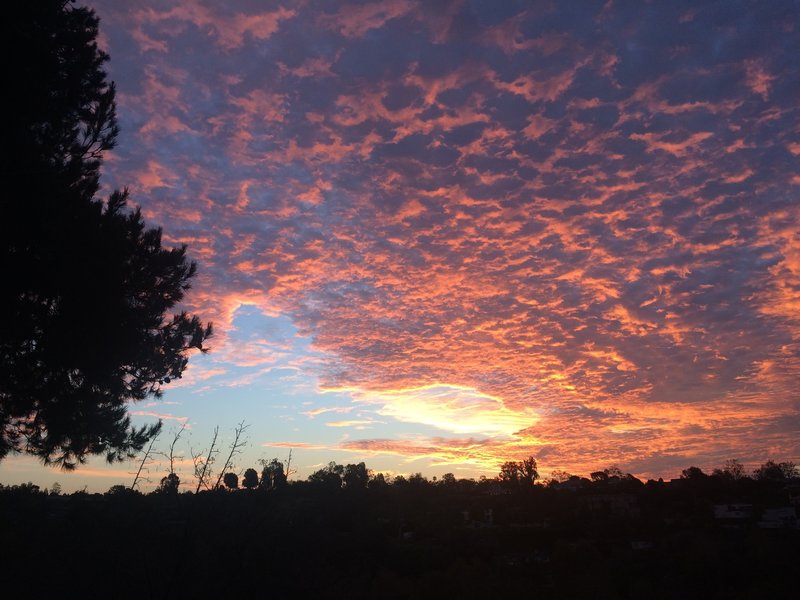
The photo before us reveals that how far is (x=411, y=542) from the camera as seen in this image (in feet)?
122

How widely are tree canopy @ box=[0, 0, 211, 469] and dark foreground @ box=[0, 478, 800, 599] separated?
2285mm

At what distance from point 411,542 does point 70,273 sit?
3532 cm

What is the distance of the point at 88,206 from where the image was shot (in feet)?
25.6

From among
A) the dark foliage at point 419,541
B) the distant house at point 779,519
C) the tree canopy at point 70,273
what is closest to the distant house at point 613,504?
the dark foliage at point 419,541

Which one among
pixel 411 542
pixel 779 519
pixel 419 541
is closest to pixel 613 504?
pixel 779 519

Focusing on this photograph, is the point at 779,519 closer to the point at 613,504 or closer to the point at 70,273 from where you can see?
the point at 613,504

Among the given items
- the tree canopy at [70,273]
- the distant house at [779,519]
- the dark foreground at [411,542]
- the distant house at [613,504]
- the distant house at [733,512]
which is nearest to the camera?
the tree canopy at [70,273]

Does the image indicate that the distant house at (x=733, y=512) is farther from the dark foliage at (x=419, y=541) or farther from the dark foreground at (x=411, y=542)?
the dark foliage at (x=419, y=541)

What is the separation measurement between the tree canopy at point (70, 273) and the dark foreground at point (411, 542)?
228 cm

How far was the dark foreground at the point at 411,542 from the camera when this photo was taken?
9.71 meters

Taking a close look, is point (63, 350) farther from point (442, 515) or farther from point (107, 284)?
point (442, 515)

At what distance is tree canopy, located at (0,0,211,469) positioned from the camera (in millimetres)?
6668

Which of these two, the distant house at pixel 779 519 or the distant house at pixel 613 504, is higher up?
the distant house at pixel 613 504

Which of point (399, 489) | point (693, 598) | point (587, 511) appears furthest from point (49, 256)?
point (399, 489)
